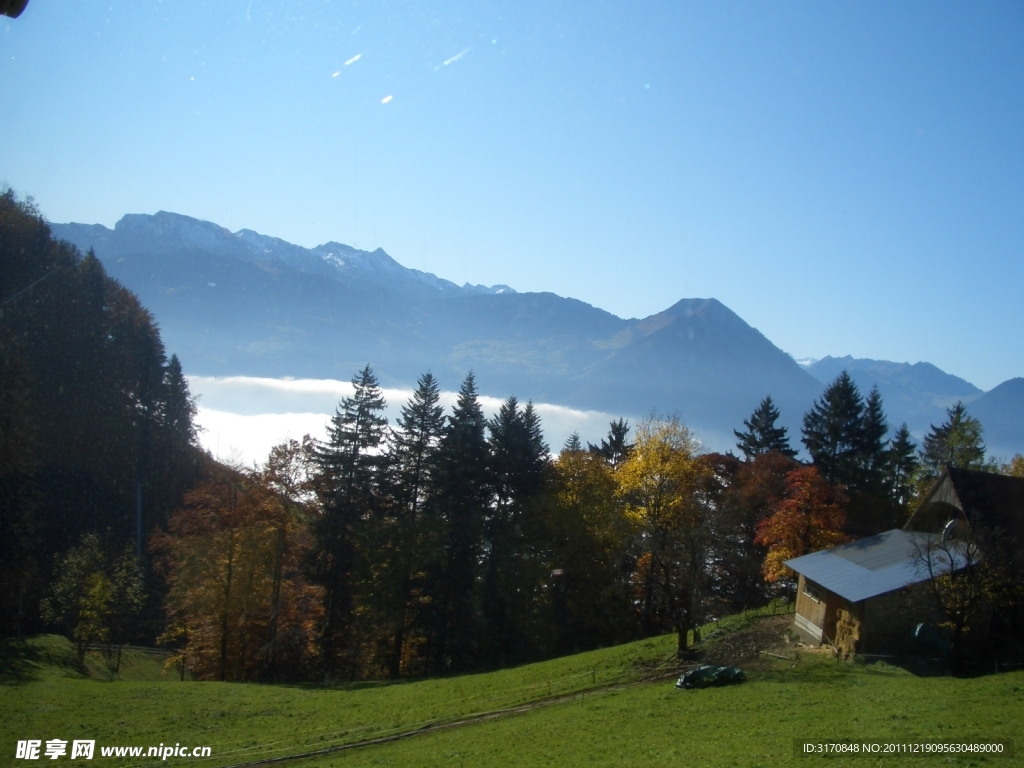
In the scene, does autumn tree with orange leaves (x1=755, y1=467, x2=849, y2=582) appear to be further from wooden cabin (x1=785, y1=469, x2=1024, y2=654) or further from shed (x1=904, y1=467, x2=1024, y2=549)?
shed (x1=904, y1=467, x2=1024, y2=549)

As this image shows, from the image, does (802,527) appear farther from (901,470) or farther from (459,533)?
(901,470)

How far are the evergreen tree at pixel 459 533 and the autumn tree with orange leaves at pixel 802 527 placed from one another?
1508 centimetres

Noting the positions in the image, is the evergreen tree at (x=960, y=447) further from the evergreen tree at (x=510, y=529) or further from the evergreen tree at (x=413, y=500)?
the evergreen tree at (x=413, y=500)

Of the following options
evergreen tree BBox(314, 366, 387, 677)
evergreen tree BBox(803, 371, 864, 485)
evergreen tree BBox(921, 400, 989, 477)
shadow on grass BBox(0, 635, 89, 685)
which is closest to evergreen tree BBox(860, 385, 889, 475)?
evergreen tree BBox(803, 371, 864, 485)

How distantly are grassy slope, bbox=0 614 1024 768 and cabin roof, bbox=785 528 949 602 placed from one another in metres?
2.67

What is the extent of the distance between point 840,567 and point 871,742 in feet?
43.9

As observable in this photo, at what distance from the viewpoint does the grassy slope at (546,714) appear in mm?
13836

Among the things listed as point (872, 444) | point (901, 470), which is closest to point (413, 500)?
point (872, 444)

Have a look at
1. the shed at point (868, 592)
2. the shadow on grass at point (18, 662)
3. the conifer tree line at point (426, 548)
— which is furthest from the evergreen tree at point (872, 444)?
the shadow on grass at point (18, 662)

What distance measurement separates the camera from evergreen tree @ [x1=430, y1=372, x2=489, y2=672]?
3525cm

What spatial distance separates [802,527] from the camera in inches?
1298

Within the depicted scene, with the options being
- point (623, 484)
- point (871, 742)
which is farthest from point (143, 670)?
point (871, 742)

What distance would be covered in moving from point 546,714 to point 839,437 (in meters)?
38.9

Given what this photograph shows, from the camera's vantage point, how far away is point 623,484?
3559 centimetres
